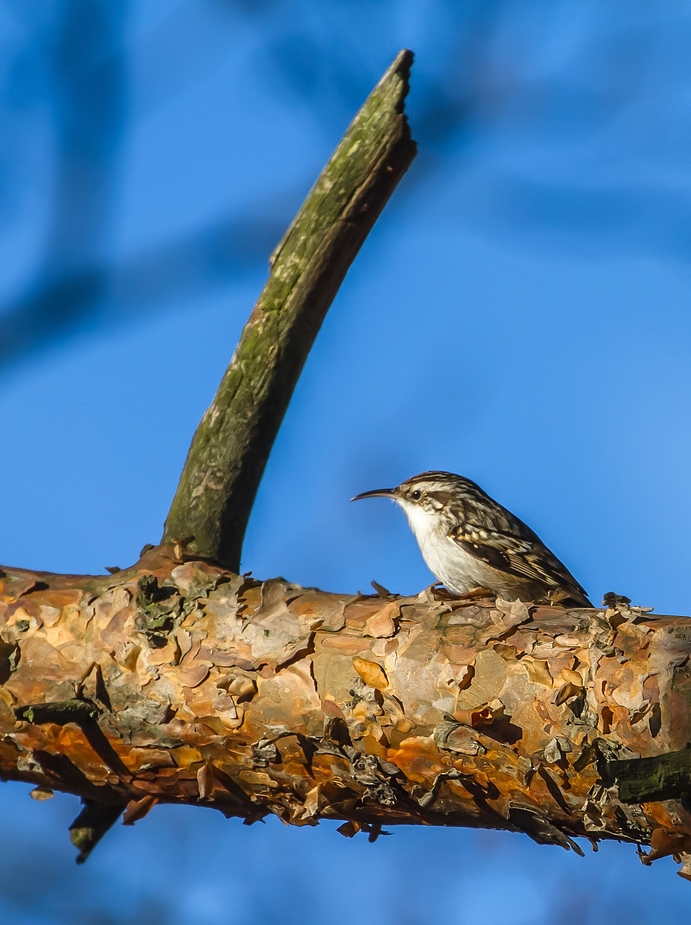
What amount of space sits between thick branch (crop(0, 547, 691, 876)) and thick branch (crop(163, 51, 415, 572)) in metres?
0.25

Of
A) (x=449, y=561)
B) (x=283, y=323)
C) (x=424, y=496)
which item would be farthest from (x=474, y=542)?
(x=283, y=323)

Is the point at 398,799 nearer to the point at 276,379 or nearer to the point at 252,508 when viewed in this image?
the point at 252,508

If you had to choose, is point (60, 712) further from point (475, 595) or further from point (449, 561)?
point (449, 561)

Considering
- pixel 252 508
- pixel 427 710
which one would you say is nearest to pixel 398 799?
pixel 427 710

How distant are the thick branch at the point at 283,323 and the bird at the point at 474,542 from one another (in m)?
1.56

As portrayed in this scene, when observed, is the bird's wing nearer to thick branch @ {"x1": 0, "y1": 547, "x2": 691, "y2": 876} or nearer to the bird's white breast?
the bird's white breast

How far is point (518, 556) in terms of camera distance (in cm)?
394

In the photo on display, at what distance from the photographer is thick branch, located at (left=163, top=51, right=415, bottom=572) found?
7.55 ft

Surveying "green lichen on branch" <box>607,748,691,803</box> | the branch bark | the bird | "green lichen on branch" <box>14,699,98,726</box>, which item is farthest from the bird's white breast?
"green lichen on branch" <box>607,748,691,803</box>

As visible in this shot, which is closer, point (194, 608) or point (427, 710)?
point (427, 710)

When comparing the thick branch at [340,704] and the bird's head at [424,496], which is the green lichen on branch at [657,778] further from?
the bird's head at [424,496]

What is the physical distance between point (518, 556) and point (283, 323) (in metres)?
1.92

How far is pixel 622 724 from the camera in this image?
5.02 feet

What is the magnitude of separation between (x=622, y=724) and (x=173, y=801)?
37.6 inches
